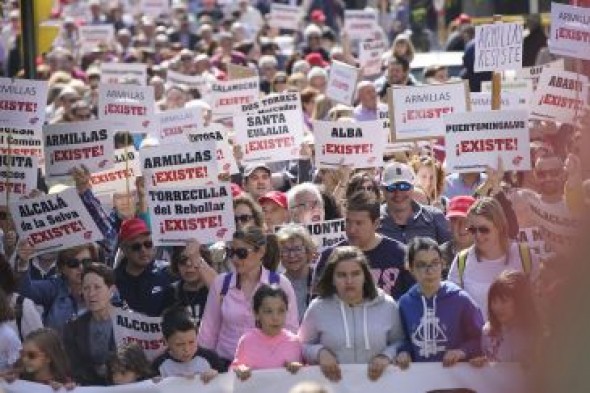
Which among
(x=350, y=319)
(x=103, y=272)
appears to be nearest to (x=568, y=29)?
(x=103, y=272)

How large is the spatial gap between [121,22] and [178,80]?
11.8 m

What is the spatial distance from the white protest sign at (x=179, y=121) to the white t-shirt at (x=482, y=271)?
5.89 meters

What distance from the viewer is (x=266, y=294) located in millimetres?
6219

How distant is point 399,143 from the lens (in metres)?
12.2

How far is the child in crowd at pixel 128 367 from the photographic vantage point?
20.8 feet

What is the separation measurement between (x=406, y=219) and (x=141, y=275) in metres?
1.64

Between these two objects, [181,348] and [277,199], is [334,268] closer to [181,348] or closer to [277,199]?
[181,348]

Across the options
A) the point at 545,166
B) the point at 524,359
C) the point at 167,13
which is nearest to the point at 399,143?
the point at 545,166

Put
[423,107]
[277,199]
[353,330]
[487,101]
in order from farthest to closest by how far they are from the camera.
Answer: [487,101] → [423,107] → [277,199] → [353,330]

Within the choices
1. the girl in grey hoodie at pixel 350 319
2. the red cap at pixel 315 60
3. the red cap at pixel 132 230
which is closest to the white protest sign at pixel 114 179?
the red cap at pixel 132 230

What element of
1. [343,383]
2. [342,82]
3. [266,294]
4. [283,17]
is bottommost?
[343,383]

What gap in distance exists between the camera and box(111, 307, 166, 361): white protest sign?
7023mm

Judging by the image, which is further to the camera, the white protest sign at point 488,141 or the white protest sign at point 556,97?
the white protest sign at point 556,97

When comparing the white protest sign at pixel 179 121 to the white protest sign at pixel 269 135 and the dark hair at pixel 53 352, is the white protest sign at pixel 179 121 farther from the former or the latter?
the dark hair at pixel 53 352
